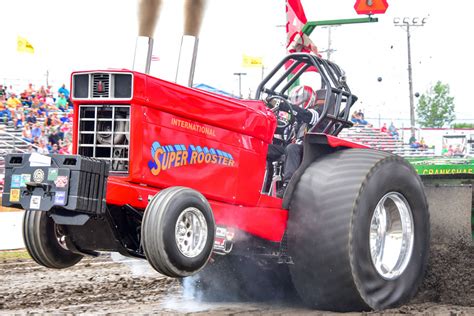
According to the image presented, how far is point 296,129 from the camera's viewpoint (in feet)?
20.5

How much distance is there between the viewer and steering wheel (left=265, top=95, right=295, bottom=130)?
6.13 m

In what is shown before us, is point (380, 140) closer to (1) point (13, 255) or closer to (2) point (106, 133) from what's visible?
(1) point (13, 255)

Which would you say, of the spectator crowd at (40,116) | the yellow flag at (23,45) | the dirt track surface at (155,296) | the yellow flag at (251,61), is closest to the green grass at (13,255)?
the dirt track surface at (155,296)

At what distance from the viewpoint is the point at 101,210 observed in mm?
4684

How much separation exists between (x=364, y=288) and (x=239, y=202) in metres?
1.11

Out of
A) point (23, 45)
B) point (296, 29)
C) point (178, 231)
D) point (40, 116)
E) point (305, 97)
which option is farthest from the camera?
point (23, 45)

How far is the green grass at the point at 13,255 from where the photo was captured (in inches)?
411

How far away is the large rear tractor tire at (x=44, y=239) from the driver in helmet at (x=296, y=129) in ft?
5.57

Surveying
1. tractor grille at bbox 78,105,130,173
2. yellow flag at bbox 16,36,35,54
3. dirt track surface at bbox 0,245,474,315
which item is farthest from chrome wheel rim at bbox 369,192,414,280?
yellow flag at bbox 16,36,35,54

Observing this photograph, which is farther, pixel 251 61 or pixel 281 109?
pixel 251 61

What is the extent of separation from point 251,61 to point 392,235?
19.6m

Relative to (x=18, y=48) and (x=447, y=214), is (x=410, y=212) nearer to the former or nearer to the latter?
(x=447, y=214)

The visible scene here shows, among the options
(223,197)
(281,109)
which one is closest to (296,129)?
(281,109)

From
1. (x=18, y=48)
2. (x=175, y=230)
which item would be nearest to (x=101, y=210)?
(x=175, y=230)
